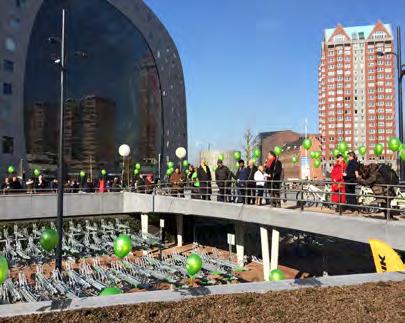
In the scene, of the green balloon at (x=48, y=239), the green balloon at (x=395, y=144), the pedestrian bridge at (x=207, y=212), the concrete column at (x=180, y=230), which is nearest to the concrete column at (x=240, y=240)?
the pedestrian bridge at (x=207, y=212)

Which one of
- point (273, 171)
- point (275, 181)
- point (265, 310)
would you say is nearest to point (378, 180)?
point (275, 181)

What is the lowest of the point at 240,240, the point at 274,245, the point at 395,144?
the point at 240,240

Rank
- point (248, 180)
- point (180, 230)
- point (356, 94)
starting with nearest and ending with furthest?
point (248, 180), point (180, 230), point (356, 94)

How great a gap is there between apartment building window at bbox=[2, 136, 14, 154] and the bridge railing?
61.9ft

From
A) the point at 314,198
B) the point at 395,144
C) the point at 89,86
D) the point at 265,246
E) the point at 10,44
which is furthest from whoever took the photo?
the point at 89,86

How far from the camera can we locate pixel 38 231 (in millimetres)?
23625

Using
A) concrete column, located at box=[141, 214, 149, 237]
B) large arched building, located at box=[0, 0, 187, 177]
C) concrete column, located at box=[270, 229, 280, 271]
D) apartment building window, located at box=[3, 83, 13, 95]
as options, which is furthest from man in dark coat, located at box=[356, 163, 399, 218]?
apartment building window, located at box=[3, 83, 13, 95]

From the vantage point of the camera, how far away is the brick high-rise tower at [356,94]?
3691 inches

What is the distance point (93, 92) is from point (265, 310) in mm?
52293

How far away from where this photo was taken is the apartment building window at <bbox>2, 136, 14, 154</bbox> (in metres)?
43.9

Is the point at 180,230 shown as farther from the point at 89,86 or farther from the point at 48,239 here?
the point at 89,86

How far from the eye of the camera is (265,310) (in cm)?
562

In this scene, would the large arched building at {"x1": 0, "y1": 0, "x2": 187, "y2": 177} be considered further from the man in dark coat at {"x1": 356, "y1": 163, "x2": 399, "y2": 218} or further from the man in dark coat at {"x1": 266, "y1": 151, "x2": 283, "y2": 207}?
the man in dark coat at {"x1": 356, "y1": 163, "x2": 399, "y2": 218}

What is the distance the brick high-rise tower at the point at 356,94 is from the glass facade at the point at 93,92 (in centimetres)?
4512
